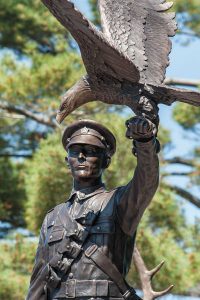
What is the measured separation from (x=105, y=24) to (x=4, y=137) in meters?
10.7

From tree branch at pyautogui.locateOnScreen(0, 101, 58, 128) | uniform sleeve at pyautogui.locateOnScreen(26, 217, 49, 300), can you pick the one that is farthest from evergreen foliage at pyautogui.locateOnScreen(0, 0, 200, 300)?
uniform sleeve at pyautogui.locateOnScreen(26, 217, 49, 300)

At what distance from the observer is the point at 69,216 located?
5.37m

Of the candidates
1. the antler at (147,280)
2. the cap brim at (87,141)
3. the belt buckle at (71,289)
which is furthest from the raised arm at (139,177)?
the antler at (147,280)

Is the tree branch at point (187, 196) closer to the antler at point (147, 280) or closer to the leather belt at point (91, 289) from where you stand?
the antler at point (147, 280)

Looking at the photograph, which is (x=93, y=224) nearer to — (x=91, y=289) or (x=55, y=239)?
(x=55, y=239)

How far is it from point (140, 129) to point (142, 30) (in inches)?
35.5

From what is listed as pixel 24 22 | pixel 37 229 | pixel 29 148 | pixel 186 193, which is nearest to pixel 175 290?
pixel 37 229

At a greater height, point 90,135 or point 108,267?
point 90,135

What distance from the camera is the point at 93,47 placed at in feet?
16.3

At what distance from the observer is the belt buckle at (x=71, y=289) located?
5.14 meters

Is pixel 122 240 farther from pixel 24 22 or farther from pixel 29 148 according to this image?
pixel 24 22

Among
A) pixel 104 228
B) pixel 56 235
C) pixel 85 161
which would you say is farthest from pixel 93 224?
pixel 85 161

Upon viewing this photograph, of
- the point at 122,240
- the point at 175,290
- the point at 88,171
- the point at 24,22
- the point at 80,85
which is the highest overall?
the point at 24,22

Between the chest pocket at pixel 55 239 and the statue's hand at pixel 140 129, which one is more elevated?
the statue's hand at pixel 140 129
